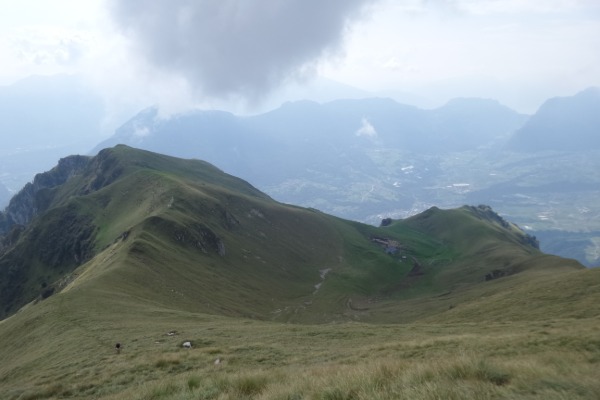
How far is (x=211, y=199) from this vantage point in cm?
15975

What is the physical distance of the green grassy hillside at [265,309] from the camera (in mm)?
14094

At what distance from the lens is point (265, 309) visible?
101062mm

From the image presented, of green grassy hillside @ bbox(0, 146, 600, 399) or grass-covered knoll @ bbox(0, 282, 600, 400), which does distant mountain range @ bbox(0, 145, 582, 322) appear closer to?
green grassy hillside @ bbox(0, 146, 600, 399)

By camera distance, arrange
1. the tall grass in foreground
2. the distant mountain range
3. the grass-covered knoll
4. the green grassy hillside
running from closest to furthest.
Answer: the tall grass in foreground → the grass-covered knoll → the green grassy hillside → the distant mountain range

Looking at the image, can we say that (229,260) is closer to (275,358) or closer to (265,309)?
(265,309)

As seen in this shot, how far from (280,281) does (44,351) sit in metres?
91.1

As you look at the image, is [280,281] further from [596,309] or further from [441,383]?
[441,383]

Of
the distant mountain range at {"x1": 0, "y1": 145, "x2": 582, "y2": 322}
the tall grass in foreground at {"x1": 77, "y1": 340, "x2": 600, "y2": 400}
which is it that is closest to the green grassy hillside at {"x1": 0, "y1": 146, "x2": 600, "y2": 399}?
the tall grass in foreground at {"x1": 77, "y1": 340, "x2": 600, "y2": 400}

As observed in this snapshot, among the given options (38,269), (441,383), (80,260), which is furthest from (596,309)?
(38,269)

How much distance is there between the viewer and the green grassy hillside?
14.1 m

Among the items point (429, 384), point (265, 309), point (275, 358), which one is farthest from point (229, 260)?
point (429, 384)

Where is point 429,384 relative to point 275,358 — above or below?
above

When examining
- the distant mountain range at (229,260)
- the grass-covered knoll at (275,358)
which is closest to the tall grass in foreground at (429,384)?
the grass-covered knoll at (275,358)

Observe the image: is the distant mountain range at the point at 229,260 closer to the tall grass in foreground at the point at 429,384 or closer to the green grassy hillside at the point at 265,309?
the green grassy hillside at the point at 265,309
